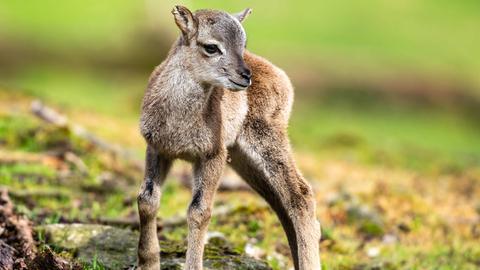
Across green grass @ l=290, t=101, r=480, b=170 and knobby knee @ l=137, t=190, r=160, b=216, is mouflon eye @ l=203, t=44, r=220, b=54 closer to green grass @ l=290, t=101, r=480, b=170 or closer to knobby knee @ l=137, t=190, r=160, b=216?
knobby knee @ l=137, t=190, r=160, b=216

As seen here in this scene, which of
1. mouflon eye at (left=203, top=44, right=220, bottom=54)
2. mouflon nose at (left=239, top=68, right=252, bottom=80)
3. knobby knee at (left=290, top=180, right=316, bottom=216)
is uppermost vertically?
mouflon eye at (left=203, top=44, right=220, bottom=54)

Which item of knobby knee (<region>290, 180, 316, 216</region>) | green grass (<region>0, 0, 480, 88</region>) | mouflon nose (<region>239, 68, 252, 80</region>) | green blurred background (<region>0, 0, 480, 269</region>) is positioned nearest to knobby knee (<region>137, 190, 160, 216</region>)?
mouflon nose (<region>239, 68, 252, 80</region>)

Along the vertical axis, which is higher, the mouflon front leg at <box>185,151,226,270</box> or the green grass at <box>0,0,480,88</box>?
the green grass at <box>0,0,480,88</box>

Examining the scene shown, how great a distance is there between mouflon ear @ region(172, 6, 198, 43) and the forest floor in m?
2.36

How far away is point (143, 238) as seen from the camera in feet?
28.6

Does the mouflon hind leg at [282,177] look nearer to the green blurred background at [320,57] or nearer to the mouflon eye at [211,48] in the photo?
the mouflon eye at [211,48]

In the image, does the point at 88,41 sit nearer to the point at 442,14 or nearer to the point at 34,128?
the point at 442,14

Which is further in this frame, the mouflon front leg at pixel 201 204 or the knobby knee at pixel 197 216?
the knobby knee at pixel 197 216

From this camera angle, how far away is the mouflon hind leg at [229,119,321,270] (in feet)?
30.8

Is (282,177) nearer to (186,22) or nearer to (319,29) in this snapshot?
(186,22)

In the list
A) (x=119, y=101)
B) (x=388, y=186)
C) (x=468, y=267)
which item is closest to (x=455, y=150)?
(x=119, y=101)

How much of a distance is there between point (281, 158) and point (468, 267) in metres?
3.50

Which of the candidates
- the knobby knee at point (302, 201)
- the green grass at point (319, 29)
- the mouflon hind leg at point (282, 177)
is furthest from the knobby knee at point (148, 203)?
the green grass at point (319, 29)

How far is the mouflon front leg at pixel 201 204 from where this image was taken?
336 inches
